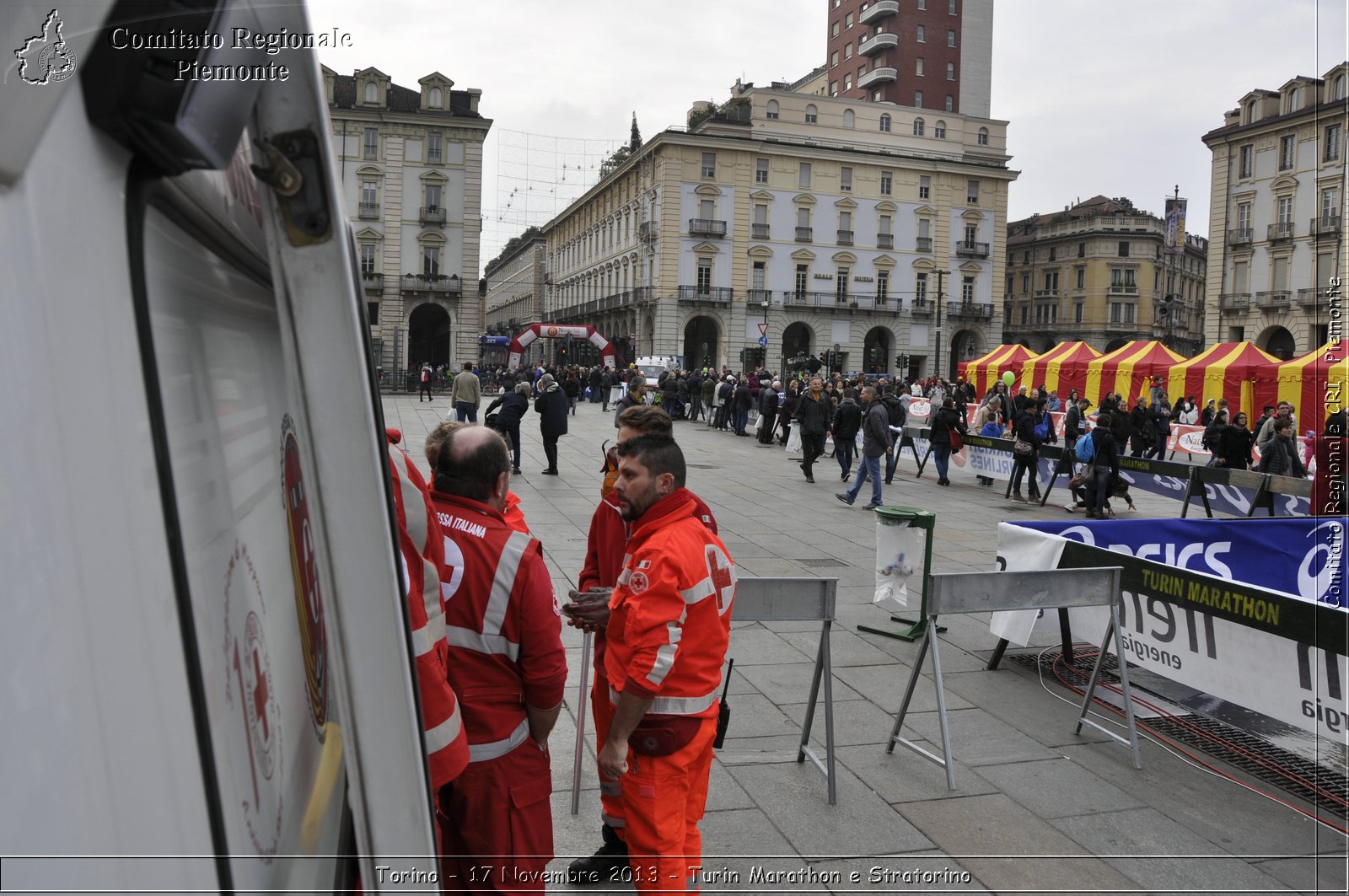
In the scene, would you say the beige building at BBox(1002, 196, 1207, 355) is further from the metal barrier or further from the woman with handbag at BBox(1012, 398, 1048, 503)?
the metal barrier

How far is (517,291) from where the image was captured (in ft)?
389

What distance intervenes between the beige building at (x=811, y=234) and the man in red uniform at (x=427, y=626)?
2091 inches

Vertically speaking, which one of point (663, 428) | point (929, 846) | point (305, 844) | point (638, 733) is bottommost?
point (929, 846)

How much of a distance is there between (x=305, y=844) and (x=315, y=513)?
1.85 feet

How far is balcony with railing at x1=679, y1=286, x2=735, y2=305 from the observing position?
58.8 metres

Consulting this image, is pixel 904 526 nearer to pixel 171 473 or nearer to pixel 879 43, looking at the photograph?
pixel 171 473

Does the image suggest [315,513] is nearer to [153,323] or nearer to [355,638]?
[355,638]

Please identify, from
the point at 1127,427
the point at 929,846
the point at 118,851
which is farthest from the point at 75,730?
the point at 1127,427

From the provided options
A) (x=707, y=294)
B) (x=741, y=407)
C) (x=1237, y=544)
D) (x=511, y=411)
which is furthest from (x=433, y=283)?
(x=1237, y=544)

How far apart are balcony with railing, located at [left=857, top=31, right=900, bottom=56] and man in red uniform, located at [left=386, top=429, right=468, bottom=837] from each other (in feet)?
250

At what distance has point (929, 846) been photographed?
153 inches

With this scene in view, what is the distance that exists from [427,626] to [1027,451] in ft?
46.6

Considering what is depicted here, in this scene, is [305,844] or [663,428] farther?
[663,428]

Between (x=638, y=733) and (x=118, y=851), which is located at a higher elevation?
(x=118, y=851)
